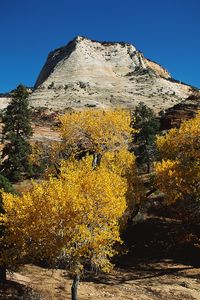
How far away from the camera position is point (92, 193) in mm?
26219

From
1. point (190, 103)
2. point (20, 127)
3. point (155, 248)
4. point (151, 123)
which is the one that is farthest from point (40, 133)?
point (155, 248)

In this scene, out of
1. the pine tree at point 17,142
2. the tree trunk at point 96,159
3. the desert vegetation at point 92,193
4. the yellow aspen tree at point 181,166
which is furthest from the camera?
the pine tree at point 17,142

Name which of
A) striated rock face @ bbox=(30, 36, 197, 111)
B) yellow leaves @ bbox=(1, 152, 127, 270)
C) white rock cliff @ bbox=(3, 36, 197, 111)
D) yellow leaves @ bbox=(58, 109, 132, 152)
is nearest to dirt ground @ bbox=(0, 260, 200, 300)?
yellow leaves @ bbox=(1, 152, 127, 270)

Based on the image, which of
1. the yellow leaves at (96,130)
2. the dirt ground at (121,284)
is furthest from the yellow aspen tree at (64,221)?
the yellow leaves at (96,130)

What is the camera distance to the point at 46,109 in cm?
13038

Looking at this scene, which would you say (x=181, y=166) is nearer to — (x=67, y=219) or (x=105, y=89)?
(x=67, y=219)

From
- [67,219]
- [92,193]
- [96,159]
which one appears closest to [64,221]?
[67,219]

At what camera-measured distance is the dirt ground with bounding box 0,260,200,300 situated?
30609 mm

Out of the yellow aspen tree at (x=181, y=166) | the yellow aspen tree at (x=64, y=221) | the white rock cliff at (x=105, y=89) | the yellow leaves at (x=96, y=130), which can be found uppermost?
the white rock cliff at (x=105, y=89)

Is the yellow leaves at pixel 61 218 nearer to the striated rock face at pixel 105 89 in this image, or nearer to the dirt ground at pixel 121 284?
the dirt ground at pixel 121 284

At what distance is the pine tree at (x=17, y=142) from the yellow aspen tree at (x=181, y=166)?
105ft

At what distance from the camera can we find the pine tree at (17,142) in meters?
68.4

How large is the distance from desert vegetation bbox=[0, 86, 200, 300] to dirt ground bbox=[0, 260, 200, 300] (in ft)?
4.44

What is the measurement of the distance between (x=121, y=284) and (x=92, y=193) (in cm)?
1270
